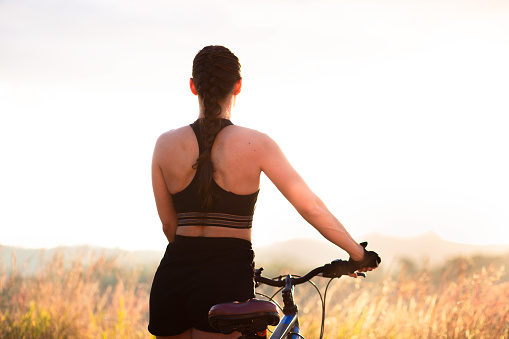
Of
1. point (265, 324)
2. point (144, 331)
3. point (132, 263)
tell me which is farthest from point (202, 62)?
point (132, 263)

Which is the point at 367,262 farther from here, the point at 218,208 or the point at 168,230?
the point at 168,230

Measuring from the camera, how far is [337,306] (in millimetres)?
7207

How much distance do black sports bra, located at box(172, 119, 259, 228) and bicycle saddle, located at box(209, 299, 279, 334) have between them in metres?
0.51

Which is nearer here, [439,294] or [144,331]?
[439,294]

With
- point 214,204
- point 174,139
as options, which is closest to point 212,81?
point 174,139

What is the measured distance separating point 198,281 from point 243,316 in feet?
1.60

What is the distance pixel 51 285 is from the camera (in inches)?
296

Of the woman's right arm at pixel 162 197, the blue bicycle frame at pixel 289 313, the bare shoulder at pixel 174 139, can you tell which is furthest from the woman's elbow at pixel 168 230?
the blue bicycle frame at pixel 289 313

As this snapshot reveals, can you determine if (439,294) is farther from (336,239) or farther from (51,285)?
(51,285)

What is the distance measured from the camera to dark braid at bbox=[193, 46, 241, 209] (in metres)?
2.98

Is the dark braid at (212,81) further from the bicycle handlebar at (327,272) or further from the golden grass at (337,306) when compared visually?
the golden grass at (337,306)

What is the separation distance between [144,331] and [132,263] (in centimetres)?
153

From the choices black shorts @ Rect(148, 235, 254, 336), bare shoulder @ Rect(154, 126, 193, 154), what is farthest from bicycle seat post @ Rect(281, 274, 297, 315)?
bare shoulder @ Rect(154, 126, 193, 154)

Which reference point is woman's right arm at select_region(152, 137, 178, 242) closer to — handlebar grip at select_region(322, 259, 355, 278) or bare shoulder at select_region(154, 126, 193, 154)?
bare shoulder at select_region(154, 126, 193, 154)
